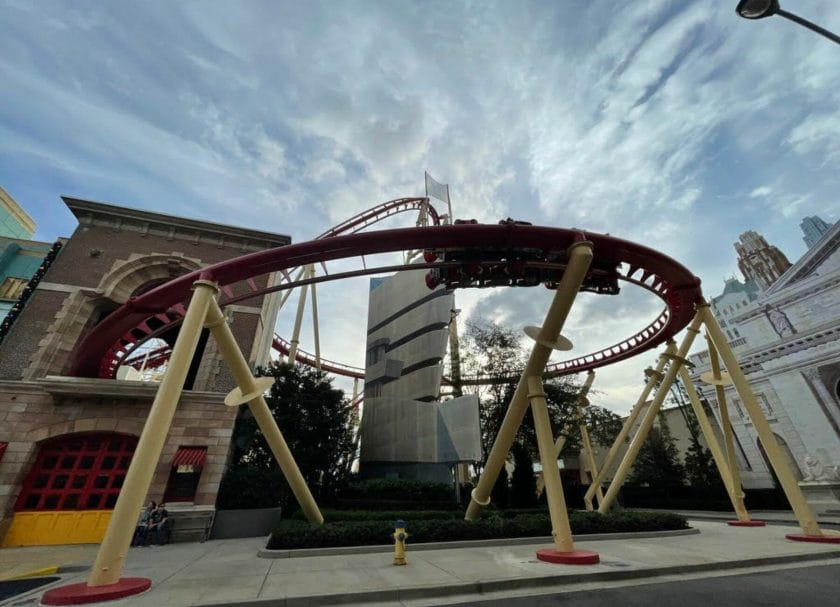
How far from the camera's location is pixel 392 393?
27.4 metres

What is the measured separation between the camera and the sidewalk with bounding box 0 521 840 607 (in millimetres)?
5836

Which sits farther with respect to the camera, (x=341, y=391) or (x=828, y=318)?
(x=828, y=318)

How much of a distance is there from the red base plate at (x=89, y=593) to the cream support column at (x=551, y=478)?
810 cm

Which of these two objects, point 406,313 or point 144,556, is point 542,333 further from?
point 406,313

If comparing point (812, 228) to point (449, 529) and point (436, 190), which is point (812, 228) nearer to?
point (436, 190)

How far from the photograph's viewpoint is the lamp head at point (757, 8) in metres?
5.88

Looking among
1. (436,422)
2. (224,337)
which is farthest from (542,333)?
(436,422)

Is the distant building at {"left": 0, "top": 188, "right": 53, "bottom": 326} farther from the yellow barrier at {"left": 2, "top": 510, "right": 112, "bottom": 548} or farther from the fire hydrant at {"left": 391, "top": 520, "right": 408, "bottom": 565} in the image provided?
the fire hydrant at {"left": 391, "top": 520, "right": 408, "bottom": 565}

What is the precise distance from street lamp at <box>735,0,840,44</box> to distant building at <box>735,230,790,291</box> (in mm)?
97607

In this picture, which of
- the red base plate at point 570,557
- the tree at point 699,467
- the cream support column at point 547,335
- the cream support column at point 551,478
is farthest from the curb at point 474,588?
the tree at point 699,467

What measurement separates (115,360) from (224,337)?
11.1 meters

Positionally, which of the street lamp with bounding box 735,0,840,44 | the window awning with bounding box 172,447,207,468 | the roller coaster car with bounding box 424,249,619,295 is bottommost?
the window awning with bounding box 172,447,207,468

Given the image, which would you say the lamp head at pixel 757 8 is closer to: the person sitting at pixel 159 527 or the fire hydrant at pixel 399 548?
the fire hydrant at pixel 399 548

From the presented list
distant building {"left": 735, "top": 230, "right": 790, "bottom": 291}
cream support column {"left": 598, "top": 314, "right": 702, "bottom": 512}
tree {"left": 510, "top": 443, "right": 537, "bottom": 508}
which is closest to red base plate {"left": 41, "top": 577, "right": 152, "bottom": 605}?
cream support column {"left": 598, "top": 314, "right": 702, "bottom": 512}
